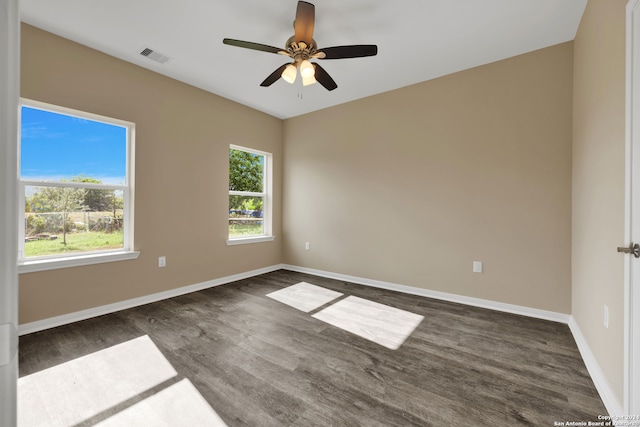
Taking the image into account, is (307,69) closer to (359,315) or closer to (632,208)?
(632,208)

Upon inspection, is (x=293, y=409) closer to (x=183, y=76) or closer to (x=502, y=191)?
(x=502, y=191)

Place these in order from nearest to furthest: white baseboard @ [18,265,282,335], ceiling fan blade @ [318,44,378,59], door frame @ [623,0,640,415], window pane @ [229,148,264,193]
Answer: door frame @ [623,0,640,415] → ceiling fan blade @ [318,44,378,59] → white baseboard @ [18,265,282,335] → window pane @ [229,148,264,193]

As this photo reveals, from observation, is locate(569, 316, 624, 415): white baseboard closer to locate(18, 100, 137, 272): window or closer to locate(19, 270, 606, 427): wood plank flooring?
locate(19, 270, 606, 427): wood plank flooring

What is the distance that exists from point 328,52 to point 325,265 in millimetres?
3036

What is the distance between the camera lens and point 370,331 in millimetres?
2504

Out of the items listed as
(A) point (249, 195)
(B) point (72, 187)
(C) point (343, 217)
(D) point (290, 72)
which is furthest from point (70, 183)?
(C) point (343, 217)

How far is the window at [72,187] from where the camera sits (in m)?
2.49

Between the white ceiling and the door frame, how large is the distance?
3.81 ft

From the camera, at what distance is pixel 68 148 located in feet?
8.89

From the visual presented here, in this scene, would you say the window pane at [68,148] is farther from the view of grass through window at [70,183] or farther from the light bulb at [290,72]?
the light bulb at [290,72]

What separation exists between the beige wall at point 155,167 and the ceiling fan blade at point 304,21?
6.70 feet

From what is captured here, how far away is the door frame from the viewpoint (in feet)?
4.25

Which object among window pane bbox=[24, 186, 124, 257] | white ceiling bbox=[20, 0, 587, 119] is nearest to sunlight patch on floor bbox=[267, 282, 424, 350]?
window pane bbox=[24, 186, 124, 257]

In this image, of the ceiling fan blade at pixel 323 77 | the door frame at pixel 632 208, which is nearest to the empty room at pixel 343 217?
the door frame at pixel 632 208
